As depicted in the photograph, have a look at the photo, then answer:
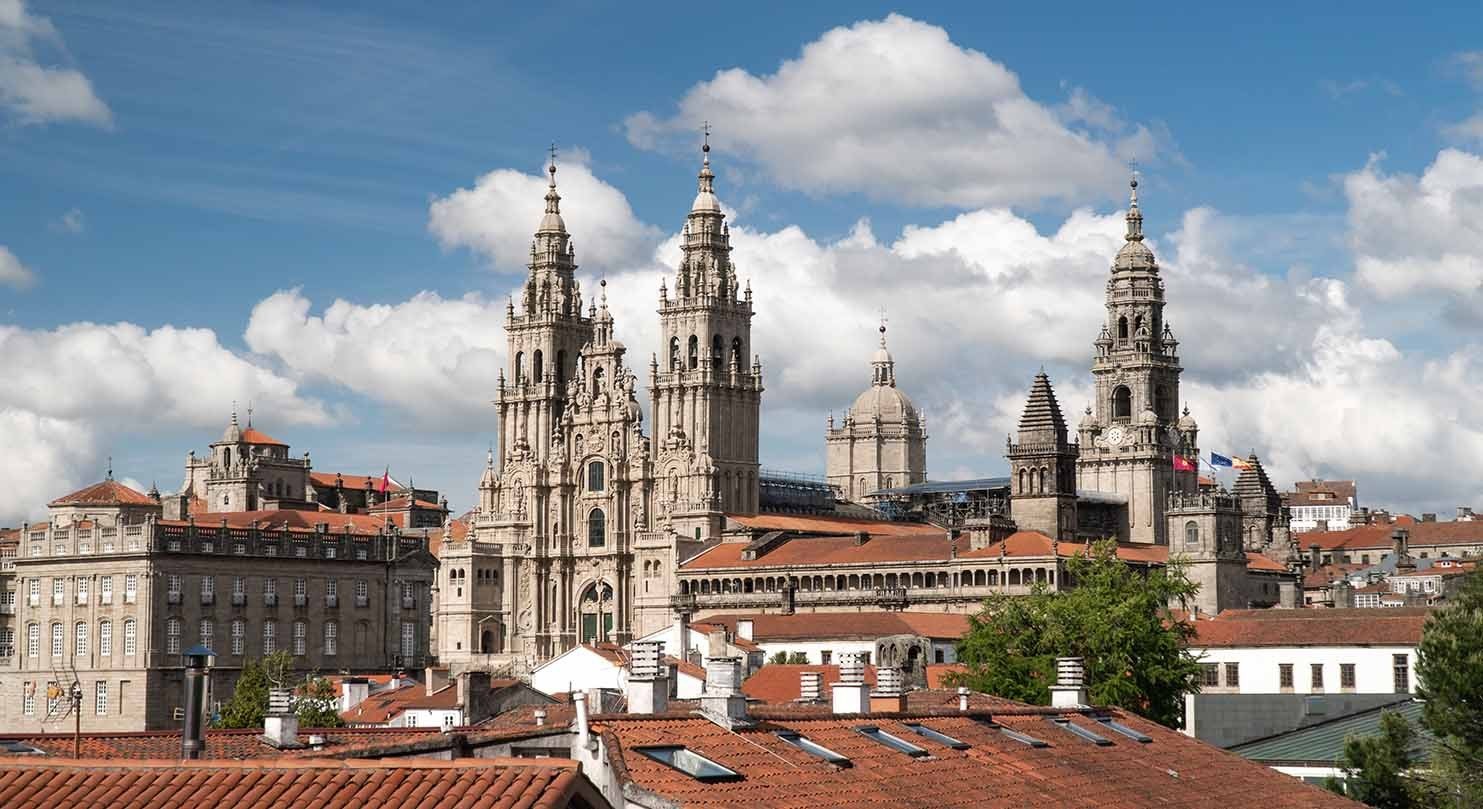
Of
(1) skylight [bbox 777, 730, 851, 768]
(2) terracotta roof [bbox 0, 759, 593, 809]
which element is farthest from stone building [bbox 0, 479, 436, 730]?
(2) terracotta roof [bbox 0, 759, 593, 809]

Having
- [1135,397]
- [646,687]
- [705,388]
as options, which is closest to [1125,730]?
[646,687]

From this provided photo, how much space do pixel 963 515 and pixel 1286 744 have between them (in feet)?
373

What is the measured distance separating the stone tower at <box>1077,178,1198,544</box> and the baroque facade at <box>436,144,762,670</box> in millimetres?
28167

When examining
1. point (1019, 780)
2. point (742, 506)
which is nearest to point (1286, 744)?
point (1019, 780)

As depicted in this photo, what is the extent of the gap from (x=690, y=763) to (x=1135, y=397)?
151745 millimetres

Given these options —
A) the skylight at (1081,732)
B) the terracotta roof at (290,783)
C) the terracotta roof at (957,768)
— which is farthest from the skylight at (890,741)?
the terracotta roof at (290,783)

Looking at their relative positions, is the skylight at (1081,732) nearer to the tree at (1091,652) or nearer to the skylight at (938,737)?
the skylight at (938,737)

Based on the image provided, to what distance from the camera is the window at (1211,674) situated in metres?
107

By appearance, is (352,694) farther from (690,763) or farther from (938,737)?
(690,763)

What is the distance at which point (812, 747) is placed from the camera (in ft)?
119

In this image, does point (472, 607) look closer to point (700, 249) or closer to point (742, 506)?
point (742, 506)

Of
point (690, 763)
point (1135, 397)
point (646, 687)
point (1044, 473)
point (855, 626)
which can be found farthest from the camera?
point (1135, 397)

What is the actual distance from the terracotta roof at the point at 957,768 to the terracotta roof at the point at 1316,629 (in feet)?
181

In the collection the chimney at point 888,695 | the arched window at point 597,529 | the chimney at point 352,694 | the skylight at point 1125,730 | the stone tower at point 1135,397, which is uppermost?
the stone tower at point 1135,397
